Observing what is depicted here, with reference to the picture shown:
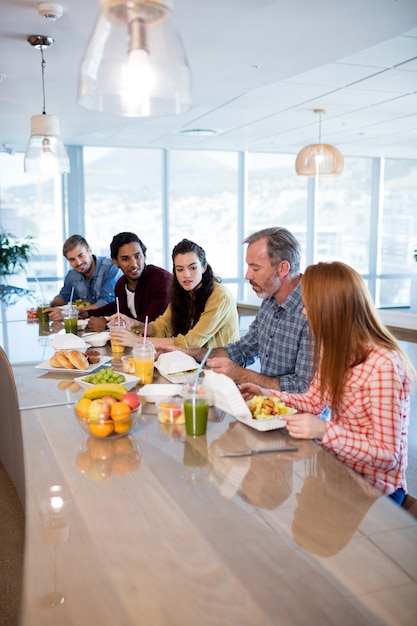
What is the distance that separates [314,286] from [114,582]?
3.01 ft

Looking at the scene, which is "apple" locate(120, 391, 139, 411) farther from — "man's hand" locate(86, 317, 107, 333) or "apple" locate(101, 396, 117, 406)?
"man's hand" locate(86, 317, 107, 333)

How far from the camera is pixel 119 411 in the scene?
4.58 feet

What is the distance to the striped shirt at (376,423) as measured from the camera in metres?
1.39

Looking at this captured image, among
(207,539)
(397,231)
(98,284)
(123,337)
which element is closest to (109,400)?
(207,539)

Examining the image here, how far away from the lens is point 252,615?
2.54 ft

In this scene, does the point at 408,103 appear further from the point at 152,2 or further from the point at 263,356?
the point at 152,2

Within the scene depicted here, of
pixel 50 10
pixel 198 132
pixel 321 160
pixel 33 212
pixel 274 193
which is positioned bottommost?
pixel 33 212

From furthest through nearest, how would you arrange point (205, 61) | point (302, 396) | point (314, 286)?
point (205, 61)
point (302, 396)
point (314, 286)

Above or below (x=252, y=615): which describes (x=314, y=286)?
above

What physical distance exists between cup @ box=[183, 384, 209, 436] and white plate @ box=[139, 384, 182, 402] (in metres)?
0.30

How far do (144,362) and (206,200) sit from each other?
7.24 meters

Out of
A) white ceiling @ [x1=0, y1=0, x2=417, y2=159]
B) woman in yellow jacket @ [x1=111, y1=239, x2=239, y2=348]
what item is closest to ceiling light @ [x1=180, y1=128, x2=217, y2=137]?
white ceiling @ [x1=0, y1=0, x2=417, y2=159]

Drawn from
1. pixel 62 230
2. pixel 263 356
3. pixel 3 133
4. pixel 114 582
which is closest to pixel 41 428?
pixel 114 582

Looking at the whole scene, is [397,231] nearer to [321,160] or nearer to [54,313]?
[321,160]
